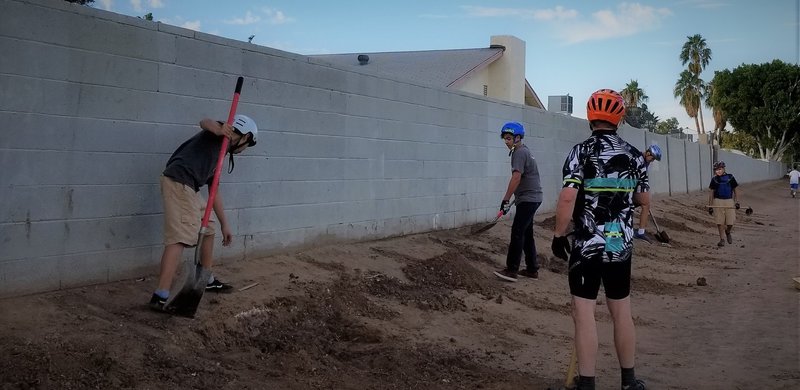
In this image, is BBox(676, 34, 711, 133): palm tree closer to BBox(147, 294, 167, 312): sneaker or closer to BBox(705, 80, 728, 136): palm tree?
BBox(705, 80, 728, 136): palm tree

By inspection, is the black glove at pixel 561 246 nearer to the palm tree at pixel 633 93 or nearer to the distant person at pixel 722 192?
the distant person at pixel 722 192

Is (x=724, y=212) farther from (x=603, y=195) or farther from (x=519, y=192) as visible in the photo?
(x=603, y=195)

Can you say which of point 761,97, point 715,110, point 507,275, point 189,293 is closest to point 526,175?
point 507,275

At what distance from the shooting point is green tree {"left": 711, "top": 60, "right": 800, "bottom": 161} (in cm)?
5688

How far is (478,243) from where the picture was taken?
11.1 m

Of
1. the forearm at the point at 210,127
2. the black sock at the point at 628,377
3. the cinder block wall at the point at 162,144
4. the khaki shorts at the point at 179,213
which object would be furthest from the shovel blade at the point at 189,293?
the black sock at the point at 628,377

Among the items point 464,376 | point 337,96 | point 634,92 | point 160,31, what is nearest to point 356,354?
point 464,376

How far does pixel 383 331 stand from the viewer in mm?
6582

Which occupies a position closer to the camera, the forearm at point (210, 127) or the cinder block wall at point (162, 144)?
the cinder block wall at point (162, 144)

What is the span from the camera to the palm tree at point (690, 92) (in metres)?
67.1

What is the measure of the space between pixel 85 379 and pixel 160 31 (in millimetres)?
3187

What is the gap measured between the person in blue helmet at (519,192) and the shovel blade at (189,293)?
451 centimetres

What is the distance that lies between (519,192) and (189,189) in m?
4.67

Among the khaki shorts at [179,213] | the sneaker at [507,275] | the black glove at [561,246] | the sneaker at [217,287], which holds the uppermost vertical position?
the khaki shorts at [179,213]
